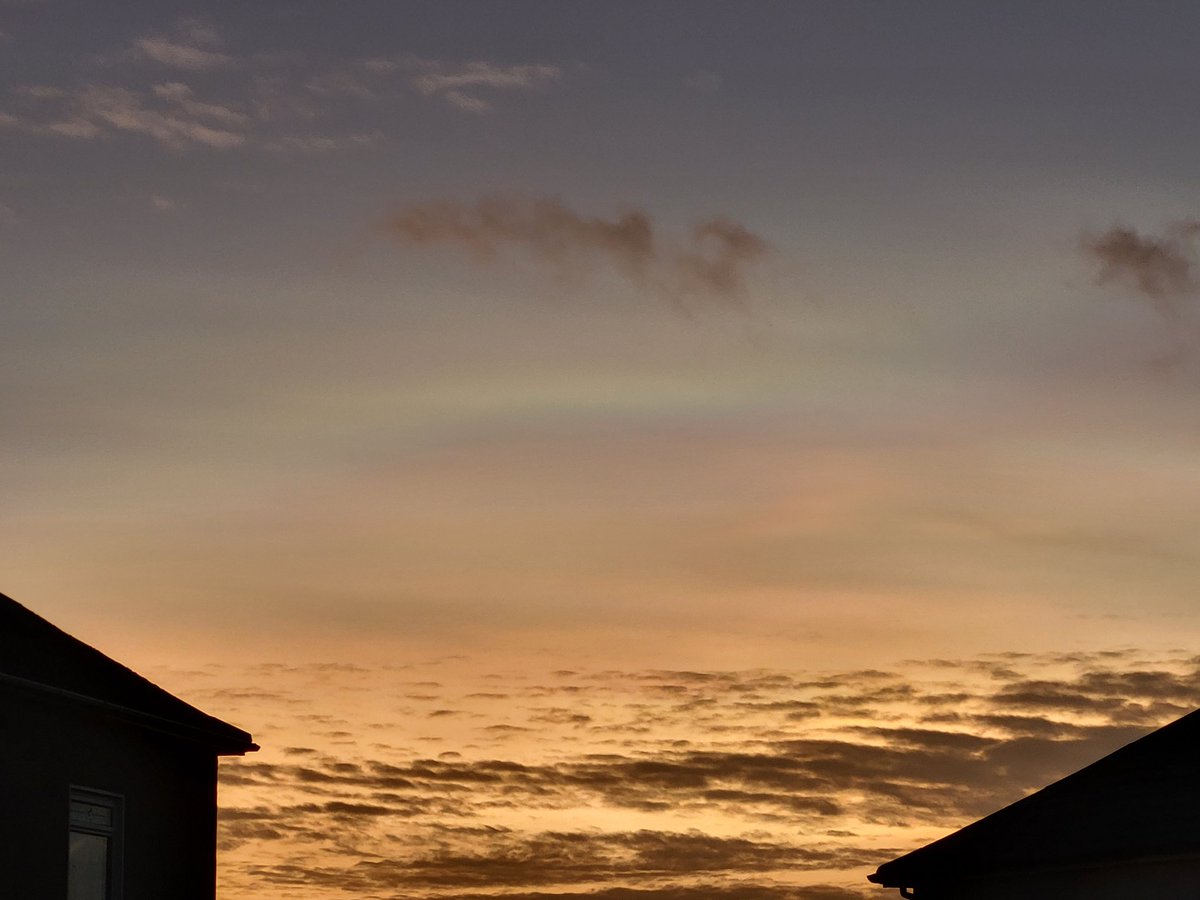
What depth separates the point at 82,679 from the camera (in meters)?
24.6

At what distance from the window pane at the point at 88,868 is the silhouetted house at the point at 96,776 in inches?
0.7

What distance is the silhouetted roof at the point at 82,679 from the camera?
23469 millimetres

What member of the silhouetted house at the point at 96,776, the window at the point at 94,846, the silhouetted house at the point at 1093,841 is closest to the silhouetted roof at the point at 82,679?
the silhouetted house at the point at 96,776

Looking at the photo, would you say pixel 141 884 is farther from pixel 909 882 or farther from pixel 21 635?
pixel 909 882

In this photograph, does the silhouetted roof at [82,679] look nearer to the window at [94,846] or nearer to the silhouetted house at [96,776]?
the silhouetted house at [96,776]

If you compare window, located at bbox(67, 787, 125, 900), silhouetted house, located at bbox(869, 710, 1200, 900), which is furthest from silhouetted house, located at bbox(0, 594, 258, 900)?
silhouetted house, located at bbox(869, 710, 1200, 900)

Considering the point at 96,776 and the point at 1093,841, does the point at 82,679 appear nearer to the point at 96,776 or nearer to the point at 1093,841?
the point at 96,776

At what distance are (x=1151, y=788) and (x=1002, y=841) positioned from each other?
2.54 meters

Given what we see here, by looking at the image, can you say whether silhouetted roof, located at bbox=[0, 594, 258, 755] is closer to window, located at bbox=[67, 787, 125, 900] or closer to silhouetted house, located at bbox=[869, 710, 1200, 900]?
window, located at bbox=[67, 787, 125, 900]

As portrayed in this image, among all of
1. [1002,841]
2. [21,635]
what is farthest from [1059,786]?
[21,635]

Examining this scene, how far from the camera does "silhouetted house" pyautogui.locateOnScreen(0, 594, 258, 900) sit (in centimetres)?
2309

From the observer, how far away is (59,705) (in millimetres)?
23906

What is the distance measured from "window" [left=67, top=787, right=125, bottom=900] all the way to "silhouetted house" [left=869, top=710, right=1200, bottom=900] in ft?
39.1

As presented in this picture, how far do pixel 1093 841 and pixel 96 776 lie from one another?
1388cm
